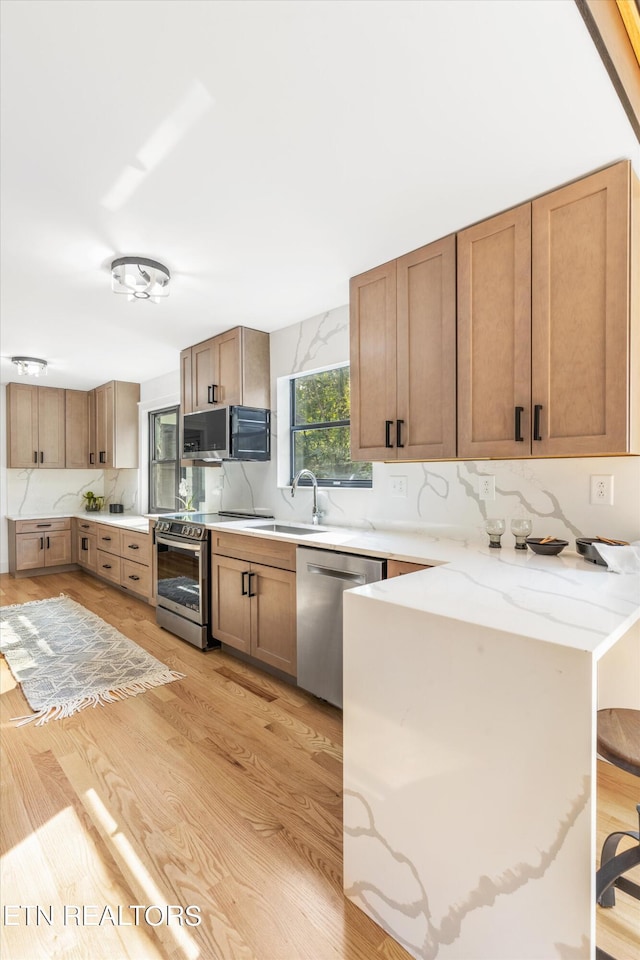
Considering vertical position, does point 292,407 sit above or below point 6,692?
above

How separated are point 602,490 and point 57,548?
19.7 ft

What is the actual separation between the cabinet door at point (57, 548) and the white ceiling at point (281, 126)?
4.17 meters

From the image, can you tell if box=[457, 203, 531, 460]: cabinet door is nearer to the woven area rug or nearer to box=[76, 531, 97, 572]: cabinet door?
the woven area rug

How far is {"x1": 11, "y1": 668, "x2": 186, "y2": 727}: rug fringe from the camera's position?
7.89ft

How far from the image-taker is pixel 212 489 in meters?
4.29

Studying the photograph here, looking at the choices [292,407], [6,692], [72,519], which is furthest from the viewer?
[72,519]

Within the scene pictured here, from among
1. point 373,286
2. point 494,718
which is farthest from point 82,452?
point 494,718

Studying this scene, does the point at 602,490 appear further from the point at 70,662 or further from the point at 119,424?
the point at 119,424

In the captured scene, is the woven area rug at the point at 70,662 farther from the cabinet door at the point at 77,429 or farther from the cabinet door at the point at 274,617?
the cabinet door at the point at 77,429

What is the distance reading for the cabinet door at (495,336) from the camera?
187 cm

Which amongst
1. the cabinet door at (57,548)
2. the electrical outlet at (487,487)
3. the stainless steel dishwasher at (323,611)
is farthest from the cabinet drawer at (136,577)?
the electrical outlet at (487,487)

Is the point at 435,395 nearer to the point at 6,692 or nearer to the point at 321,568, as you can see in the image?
the point at 321,568

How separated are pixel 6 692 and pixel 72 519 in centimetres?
359

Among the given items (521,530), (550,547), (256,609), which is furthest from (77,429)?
(550,547)
